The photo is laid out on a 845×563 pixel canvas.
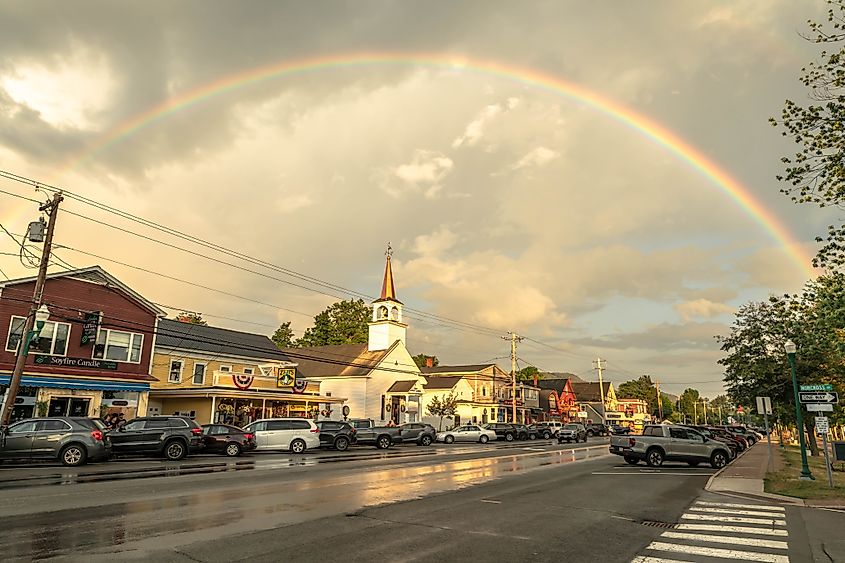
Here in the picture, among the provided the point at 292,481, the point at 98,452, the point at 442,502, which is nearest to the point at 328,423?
the point at 98,452

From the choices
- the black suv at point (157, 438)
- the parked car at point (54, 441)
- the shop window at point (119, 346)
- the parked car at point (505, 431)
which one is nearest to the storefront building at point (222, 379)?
the shop window at point (119, 346)

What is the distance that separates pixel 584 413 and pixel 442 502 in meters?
103

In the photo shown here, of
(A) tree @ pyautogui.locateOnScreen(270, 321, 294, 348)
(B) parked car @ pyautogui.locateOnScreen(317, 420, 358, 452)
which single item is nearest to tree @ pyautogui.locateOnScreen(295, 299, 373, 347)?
(A) tree @ pyautogui.locateOnScreen(270, 321, 294, 348)

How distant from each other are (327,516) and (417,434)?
33164 mm

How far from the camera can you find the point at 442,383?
7000 cm

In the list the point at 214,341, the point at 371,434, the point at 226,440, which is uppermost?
the point at 214,341

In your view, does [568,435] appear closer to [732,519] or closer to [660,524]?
[732,519]

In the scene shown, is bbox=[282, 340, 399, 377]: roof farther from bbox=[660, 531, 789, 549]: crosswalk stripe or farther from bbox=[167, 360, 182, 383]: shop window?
bbox=[660, 531, 789, 549]: crosswalk stripe

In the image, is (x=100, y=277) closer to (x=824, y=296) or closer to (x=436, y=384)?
(x=824, y=296)

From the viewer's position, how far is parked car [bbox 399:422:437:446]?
42.3 meters

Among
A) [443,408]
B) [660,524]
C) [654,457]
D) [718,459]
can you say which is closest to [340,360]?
[443,408]

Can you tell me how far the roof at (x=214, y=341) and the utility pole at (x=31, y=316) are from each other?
16.0 metres

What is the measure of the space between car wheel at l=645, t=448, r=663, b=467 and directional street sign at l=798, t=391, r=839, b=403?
805 centimetres

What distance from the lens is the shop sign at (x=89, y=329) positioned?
3350cm
